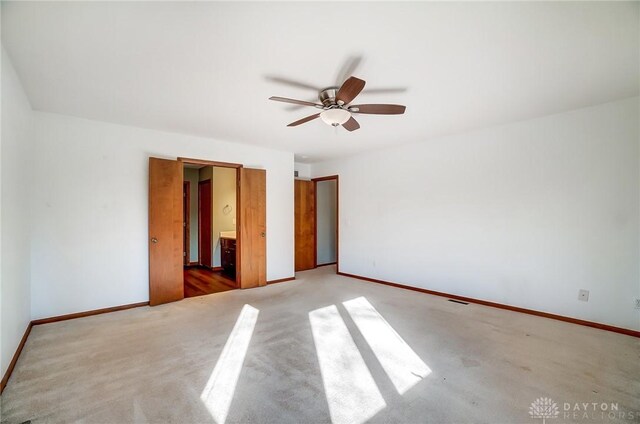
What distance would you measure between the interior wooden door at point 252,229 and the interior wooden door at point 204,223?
1909mm

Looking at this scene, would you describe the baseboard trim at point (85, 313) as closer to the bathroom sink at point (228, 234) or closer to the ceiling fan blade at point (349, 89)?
the bathroom sink at point (228, 234)

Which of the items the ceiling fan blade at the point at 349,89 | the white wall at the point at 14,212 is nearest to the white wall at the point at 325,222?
the ceiling fan blade at the point at 349,89

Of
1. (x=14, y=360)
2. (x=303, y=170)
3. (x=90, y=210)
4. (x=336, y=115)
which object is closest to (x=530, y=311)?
(x=336, y=115)

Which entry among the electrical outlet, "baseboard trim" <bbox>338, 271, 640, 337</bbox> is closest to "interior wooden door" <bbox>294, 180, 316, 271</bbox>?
"baseboard trim" <bbox>338, 271, 640, 337</bbox>

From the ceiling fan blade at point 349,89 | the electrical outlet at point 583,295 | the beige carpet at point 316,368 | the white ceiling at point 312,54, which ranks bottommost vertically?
the beige carpet at point 316,368

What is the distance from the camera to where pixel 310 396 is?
1.97 metres

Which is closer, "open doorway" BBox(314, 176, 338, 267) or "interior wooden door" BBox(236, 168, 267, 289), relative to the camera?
"interior wooden door" BBox(236, 168, 267, 289)

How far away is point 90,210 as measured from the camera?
11.8 ft

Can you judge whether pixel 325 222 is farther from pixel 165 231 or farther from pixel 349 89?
pixel 349 89

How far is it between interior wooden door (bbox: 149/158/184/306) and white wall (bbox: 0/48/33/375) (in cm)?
121

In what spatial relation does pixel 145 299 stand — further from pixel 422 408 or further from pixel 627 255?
pixel 627 255

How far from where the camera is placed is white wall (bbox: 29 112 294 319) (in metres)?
3.33

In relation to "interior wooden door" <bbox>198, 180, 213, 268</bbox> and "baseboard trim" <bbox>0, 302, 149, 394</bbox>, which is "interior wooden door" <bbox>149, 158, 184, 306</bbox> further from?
"interior wooden door" <bbox>198, 180, 213, 268</bbox>

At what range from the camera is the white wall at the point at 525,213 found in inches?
122
